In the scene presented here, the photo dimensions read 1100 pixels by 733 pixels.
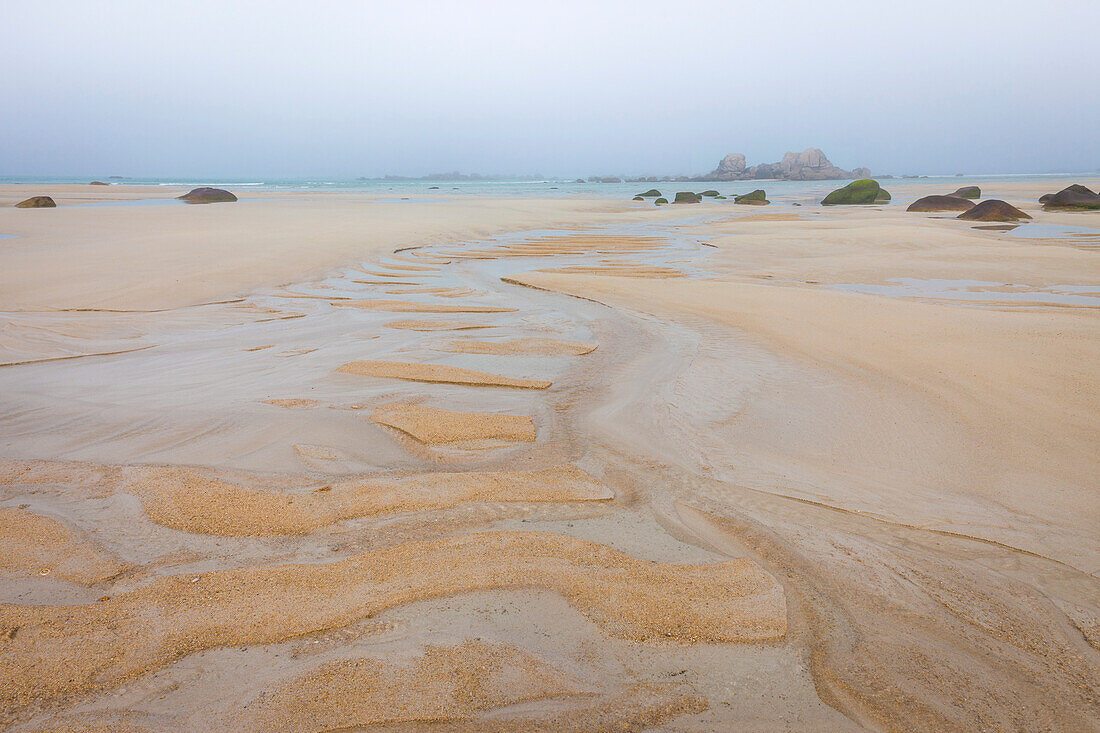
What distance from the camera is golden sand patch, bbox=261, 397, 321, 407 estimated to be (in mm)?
4414

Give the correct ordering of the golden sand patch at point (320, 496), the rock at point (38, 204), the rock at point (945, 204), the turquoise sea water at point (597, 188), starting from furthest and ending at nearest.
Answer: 1. the turquoise sea water at point (597, 188)
2. the rock at point (945, 204)
3. the rock at point (38, 204)
4. the golden sand patch at point (320, 496)

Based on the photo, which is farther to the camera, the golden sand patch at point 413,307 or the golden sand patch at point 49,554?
the golden sand patch at point 413,307

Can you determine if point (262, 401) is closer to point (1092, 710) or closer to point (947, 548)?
point (947, 548)

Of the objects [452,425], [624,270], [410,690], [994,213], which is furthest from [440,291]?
[994,213]

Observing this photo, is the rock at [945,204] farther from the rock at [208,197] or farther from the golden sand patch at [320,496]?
the rock at [208,197]

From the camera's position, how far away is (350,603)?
7.61 ft

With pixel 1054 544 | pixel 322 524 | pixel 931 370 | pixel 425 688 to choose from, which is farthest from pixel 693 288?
pixel 425 688

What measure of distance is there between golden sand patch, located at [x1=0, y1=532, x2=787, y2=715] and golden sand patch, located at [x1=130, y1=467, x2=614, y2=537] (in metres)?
0.36

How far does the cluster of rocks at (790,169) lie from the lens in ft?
370

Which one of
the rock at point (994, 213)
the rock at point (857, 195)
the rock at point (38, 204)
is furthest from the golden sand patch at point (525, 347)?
the rock at point (857, 195)

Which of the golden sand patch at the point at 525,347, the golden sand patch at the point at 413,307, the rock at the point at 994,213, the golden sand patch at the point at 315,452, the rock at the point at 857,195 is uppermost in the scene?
the rock at the point at 857,195

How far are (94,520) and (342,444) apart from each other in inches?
48.2

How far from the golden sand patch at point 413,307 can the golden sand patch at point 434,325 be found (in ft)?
1.87

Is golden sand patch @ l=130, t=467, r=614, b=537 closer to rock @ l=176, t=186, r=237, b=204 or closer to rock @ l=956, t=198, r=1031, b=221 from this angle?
rock @ l=956, t=198, r=1031, b=221
